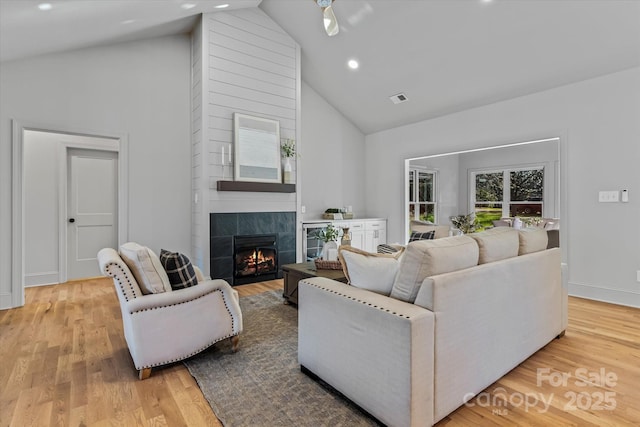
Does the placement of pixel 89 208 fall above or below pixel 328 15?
below

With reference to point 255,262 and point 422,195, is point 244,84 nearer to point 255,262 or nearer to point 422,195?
point 255,262

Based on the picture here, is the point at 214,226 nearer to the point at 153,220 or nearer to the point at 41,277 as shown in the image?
the point at 153,220

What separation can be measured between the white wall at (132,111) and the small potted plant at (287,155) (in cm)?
138

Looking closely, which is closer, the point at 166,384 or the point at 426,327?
the point at 426,327

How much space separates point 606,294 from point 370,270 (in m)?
3.54

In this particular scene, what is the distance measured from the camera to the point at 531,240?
8.02ft

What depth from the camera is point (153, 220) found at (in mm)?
4441

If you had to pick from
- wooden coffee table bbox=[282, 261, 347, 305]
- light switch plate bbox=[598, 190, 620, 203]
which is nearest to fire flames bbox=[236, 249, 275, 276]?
wooden coffee table bbox=[282, 261, 347, 305]

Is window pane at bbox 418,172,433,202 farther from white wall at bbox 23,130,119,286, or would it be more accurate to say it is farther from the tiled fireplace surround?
white wall at bbox 23,130,119,286

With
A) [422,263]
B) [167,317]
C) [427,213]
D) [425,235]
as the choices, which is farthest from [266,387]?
[427,213]

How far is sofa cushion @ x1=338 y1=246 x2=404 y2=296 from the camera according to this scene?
186 cm

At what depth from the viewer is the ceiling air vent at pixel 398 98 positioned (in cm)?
520

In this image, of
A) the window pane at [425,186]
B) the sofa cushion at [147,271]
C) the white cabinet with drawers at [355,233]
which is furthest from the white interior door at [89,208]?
the window pane at [425,186]

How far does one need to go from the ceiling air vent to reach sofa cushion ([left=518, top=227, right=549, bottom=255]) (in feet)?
10.8
